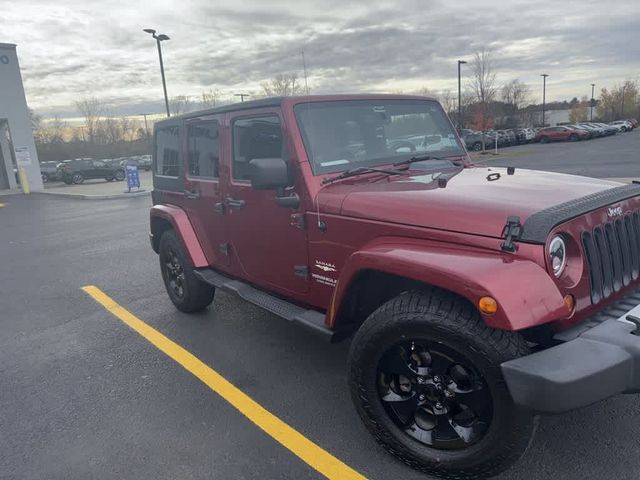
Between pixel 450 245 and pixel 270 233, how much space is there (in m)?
1.50

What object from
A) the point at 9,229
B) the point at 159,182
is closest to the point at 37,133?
the point at 9,229

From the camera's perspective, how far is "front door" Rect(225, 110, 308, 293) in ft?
11.1

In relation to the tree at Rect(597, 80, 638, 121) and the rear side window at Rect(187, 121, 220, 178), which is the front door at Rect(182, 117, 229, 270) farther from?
the tree at Rect(597, 80, 638, 121)

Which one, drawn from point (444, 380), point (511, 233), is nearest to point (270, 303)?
point (444, 380)

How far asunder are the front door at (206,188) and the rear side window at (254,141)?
0.91 feet

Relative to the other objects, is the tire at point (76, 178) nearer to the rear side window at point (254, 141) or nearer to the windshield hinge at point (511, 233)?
the rear side window at point (254, 141)

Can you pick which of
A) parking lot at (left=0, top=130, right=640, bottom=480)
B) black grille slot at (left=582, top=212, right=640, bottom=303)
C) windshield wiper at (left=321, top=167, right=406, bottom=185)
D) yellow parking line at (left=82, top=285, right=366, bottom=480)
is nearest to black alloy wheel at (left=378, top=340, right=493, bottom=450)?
parking lot at (left=0, top=130, right=640, bottom=480)

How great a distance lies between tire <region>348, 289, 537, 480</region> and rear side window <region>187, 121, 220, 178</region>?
2.22 metres

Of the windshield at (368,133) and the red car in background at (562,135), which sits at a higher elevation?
the windshield at (368,133)

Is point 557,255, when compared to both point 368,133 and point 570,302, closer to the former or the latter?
point 570,302

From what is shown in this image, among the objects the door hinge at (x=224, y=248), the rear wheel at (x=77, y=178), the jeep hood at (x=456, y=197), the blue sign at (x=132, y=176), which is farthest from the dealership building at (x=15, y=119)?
the jeep hood at (x=456, y=197)

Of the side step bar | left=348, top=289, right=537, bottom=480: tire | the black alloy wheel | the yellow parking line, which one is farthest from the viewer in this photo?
the side step bar

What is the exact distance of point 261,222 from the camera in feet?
11.8

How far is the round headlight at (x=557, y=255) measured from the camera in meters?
2.29
